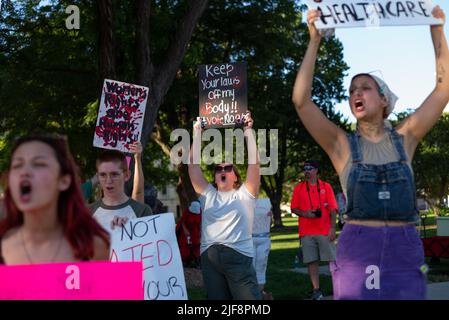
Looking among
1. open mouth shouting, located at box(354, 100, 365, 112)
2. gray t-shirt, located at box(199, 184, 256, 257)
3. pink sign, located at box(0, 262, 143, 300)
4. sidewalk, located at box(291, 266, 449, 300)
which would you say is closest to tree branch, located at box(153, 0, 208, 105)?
sidewalk, located at box(291, 266, 449, 300)

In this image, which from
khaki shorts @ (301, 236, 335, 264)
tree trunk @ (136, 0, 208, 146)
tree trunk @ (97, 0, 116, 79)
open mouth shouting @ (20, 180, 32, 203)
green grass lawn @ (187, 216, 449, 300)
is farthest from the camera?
tree trunk @ (136, 0, 208, 146)

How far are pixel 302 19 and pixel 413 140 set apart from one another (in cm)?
2658

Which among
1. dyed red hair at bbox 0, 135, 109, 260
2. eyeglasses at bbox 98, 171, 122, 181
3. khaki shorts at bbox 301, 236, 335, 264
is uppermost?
eyeglasses at bbox 98, 171, 122, 181

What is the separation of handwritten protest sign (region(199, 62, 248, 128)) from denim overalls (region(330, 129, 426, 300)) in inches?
177

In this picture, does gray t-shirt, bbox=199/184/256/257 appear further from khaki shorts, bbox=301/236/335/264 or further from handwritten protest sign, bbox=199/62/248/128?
khaki shorts, bbox=301/236/335/264

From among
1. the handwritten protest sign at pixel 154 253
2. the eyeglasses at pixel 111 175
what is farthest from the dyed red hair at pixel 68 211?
the eyeglasses at pixel 111 175

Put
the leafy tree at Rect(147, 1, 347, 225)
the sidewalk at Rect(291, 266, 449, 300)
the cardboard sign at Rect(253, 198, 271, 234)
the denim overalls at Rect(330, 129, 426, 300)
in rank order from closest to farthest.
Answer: the denim overalls at Rect(330, 129, 426, 300), the sidewalk at Rect(291, 266, 449, 300), the cardboard sign at Rect(253, 198, 271, 234), the leafy tree at Rect(147, 1, 347, 225)

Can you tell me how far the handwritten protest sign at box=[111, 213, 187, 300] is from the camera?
4.51 meters

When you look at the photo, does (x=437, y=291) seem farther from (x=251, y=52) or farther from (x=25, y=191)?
(x=251, y=52)

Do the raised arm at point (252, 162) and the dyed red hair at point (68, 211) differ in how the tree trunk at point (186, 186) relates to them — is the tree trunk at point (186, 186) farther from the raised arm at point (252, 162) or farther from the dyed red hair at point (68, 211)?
the dyed red hair at point (68, 211)

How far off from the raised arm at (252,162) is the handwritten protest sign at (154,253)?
1.07 metres

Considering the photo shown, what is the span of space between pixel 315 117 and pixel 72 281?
146 cm

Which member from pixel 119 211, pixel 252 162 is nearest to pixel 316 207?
pixel 252 162

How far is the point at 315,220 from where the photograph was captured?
9242mm
